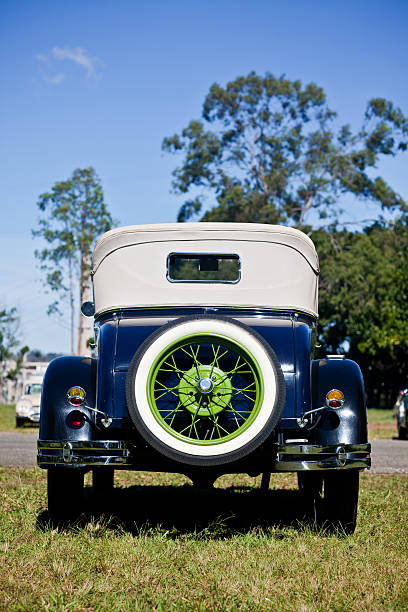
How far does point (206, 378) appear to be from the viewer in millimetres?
4520

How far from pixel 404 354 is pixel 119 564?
3682cm

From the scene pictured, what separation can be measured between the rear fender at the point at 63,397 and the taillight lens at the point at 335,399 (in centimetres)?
154

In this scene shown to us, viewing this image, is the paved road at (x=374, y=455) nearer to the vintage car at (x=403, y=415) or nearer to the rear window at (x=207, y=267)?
the vintage car at (x=403, y=415)

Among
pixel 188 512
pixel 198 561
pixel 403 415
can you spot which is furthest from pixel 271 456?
pixel 403 415

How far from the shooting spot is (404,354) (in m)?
39.4

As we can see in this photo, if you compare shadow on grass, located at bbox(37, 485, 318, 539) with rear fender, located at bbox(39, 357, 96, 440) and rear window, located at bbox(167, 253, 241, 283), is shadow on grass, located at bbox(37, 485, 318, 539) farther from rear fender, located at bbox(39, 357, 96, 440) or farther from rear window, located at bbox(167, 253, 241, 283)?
rear window, located at bbox(167, 253, 241, 283)

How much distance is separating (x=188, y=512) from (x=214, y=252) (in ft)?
7.24

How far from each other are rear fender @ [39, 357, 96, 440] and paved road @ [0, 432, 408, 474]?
4978 millimetres

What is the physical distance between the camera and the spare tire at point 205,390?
14.4 feet

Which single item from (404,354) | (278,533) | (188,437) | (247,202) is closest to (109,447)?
(188,437)

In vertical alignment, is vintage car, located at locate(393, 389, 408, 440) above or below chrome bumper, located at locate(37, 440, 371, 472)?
below

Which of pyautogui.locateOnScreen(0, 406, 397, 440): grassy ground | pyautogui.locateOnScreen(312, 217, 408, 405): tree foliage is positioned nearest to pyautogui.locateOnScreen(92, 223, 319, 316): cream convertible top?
pyautogui.locateOnScreen(0, 406, 397, 440): grassy ground

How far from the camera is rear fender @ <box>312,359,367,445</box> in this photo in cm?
493

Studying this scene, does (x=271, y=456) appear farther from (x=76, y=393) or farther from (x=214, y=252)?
(x=214, y=252)
